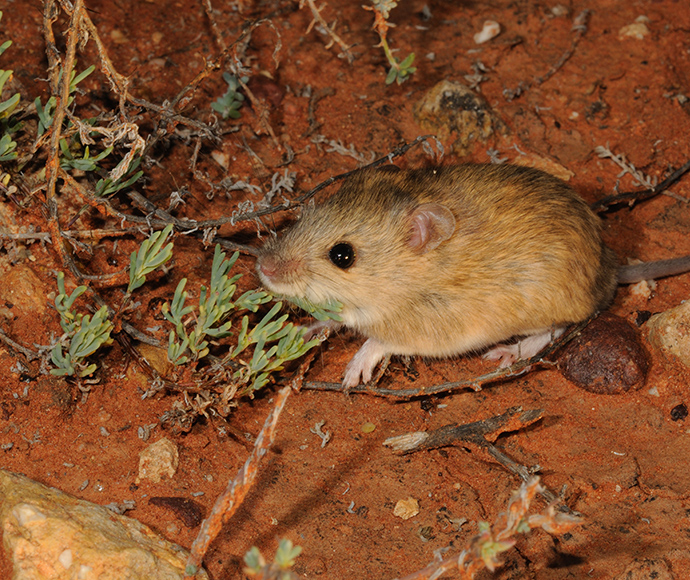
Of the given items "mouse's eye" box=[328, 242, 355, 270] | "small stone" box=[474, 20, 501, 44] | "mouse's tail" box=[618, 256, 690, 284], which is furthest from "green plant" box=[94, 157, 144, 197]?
"small stone" box=[474, 20, 501, 44]

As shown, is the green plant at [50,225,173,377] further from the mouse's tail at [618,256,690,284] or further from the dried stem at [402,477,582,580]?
the mouse's tail at [618,256,690,284]

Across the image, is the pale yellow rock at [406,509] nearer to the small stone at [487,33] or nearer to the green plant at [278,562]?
the green plant at [278,562]

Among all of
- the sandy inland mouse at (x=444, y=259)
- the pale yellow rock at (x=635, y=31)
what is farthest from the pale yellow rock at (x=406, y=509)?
the pale yellow rock at (x=635, y=31)

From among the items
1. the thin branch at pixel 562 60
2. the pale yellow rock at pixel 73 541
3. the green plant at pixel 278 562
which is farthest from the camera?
the thin branch at pixel 562 60

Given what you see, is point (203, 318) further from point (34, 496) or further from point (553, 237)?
point (553, 237)

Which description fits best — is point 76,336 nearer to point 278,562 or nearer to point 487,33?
point 278,562

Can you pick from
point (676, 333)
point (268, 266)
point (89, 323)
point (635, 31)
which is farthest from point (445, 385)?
point (635, 31)
